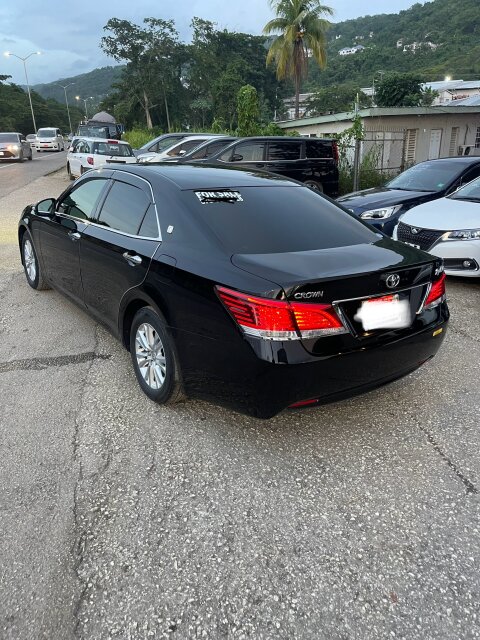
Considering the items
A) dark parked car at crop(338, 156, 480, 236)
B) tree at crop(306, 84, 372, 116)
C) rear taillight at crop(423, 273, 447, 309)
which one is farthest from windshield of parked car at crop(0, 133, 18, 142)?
tree at crop(306, 84, 372, 116)

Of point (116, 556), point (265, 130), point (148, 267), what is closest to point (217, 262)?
point (148, 267)

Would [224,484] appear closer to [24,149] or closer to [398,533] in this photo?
[398,533]

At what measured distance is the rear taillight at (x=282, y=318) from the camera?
2.61 m

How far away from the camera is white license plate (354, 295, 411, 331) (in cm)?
281

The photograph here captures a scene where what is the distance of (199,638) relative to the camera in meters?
1.90

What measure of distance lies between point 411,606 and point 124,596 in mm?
1149

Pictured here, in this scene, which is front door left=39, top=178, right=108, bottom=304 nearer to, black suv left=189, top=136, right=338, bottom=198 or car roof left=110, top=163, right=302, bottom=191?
car roof left=110, top=163, right=302, bottom=191

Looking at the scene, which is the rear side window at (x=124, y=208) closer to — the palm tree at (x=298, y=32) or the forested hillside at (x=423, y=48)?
the palm tree at (x=298, y=32)

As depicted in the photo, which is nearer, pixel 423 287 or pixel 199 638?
pixel 199 638

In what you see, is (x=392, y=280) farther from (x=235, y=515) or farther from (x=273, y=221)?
(x=235, y=515)

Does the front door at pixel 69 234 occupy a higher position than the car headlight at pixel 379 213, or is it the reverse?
the front door at pixel 69 234

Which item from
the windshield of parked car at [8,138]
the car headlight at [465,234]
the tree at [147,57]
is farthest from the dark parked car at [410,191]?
the tree at [147,57]

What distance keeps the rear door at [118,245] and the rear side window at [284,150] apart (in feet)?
25.9

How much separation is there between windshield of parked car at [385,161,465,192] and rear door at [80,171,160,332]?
5.89m
